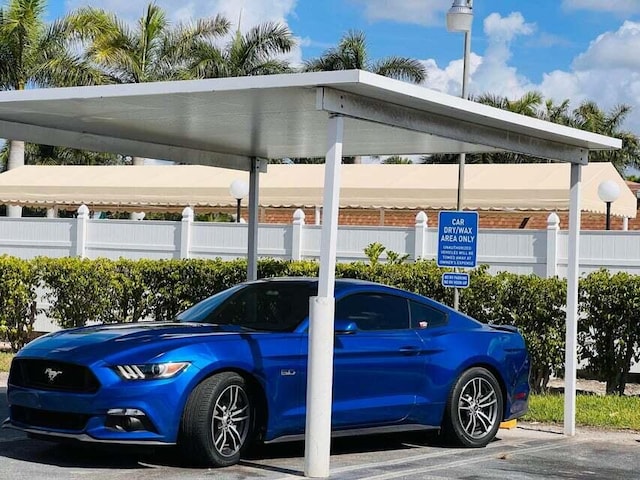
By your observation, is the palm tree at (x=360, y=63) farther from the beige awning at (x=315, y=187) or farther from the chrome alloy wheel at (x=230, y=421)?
the chrome alloy wheel at (x=230, y=421)

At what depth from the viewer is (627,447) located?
34.0 feet

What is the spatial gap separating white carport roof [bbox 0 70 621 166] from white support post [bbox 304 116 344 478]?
77 centimetres

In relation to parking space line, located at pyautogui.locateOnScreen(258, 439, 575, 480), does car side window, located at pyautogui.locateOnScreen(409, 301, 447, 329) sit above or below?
above

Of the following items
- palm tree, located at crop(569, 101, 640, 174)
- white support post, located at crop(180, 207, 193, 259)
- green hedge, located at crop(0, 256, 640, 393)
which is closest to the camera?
green hedge, located at crop(0, 256, 640, 393)

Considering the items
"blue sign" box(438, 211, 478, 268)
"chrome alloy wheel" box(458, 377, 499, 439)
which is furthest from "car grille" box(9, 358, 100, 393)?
"blue sign" box(438, 211, 478, 268)

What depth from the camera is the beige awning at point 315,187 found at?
28.0m

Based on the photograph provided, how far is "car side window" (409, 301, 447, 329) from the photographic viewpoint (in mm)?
9703

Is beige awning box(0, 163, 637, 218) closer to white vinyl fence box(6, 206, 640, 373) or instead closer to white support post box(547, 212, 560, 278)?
white vinyl fence box(6, 206, 640, 373)

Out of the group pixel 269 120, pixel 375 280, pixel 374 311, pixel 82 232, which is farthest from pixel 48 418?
pixel 82 232

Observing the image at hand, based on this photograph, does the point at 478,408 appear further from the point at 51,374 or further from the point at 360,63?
the point at 360,63

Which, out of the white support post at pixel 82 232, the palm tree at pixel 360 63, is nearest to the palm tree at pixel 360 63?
the palm tree at pixel 360 63

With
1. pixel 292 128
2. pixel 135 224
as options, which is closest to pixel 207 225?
pixel 135 224

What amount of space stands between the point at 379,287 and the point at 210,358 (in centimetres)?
212

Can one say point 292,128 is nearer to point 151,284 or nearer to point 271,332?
point 271,332
